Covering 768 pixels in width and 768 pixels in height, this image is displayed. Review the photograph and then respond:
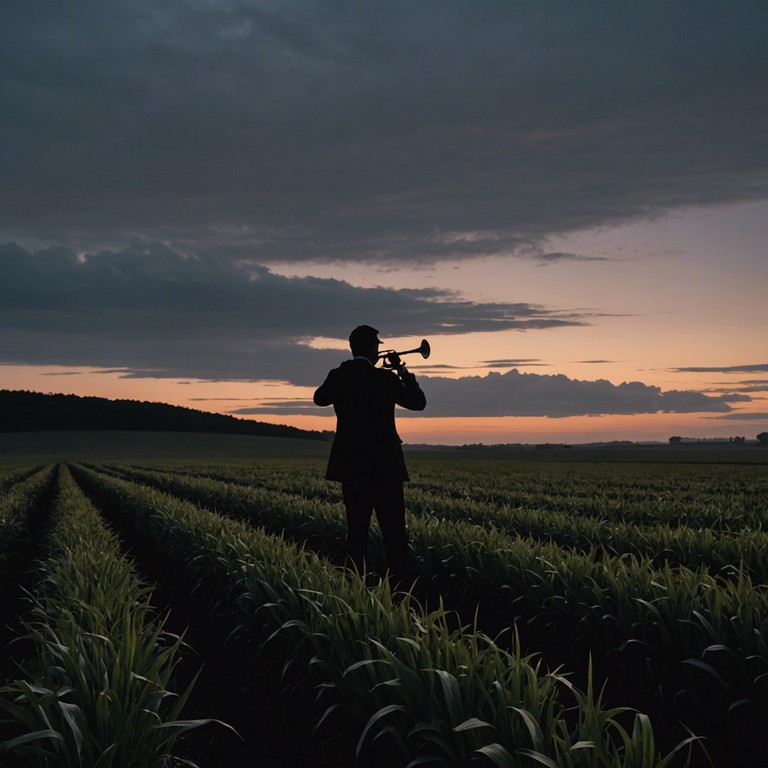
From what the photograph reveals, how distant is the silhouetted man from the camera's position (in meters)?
7.18

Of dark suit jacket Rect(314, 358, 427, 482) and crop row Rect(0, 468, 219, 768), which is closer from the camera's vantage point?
crop row Rect(0, 468, 219, 768)

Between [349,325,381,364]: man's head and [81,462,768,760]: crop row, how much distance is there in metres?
2.37

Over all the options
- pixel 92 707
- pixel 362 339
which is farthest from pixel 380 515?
pixel 92 707

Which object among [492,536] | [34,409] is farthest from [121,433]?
[492,536]

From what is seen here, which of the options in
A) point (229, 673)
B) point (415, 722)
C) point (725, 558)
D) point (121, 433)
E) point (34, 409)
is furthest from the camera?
point (34, 409)

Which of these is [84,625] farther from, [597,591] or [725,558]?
[725,558]

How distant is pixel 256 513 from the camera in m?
16.5

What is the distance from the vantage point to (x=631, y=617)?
217 inches

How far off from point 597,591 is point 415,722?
2.66 m

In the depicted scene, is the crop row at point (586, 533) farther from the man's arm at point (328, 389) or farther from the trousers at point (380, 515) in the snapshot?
the man's arm at point (328, 389)

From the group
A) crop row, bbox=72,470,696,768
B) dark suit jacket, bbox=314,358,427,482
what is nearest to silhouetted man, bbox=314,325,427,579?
dark suit jacket, bbox=314,358,427,482

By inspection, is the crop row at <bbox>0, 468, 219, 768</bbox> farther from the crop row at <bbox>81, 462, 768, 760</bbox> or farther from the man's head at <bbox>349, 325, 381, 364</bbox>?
the man's head at <bbox>349, 325, 381, 364</bbox>

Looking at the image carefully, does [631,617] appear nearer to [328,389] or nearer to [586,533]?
[328,389]

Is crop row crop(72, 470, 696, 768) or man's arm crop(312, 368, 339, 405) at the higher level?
man's arm crop(312, 368, 339, 405)
